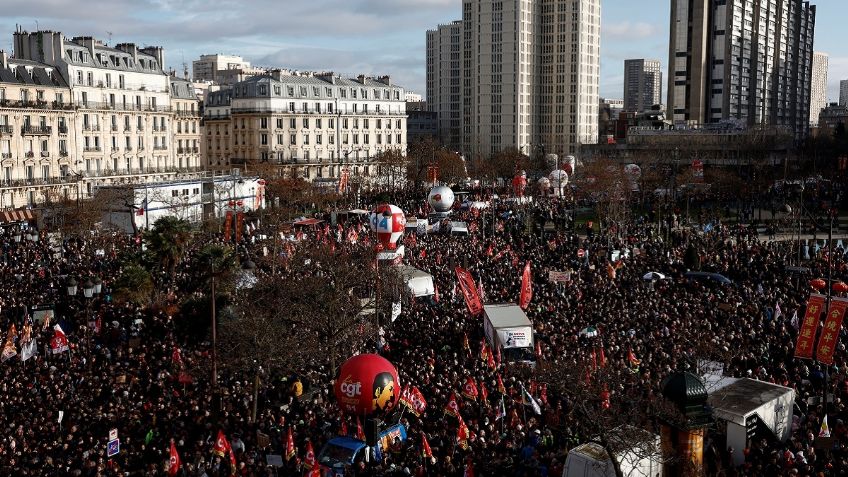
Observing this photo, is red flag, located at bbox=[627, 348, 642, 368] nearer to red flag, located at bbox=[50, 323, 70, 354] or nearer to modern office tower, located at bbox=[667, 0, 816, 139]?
red flag, located at bbox=[50, 323, 70, 354]

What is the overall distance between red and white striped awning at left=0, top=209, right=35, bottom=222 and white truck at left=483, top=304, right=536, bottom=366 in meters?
38.9

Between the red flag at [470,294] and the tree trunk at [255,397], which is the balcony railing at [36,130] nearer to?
the red flag at [470,294]

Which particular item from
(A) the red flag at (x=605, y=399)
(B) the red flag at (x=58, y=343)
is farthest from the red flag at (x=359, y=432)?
(B) the red flag at (x=58, y=343)

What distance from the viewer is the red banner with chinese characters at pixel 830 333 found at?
22000 millimetres

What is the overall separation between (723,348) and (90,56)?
58808 millimetres

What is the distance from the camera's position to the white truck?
2572 centimetres

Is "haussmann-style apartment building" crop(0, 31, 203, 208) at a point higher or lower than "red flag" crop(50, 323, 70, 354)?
higher

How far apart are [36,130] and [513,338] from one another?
47.8 meters

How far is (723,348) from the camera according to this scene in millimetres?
23344

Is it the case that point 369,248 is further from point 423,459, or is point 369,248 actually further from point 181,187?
point 181,187

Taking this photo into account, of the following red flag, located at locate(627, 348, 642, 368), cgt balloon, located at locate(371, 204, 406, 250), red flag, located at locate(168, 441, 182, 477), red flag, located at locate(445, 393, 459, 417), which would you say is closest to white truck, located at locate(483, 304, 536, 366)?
red flag, located at locate(627, 348, 642, 368)

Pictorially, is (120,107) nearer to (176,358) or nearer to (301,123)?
(301,123)

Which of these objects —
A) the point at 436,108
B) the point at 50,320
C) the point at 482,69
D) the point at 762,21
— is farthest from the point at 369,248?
the point at 436,108

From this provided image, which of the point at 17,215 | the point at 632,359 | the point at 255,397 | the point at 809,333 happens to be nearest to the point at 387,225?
the point at 632,359
